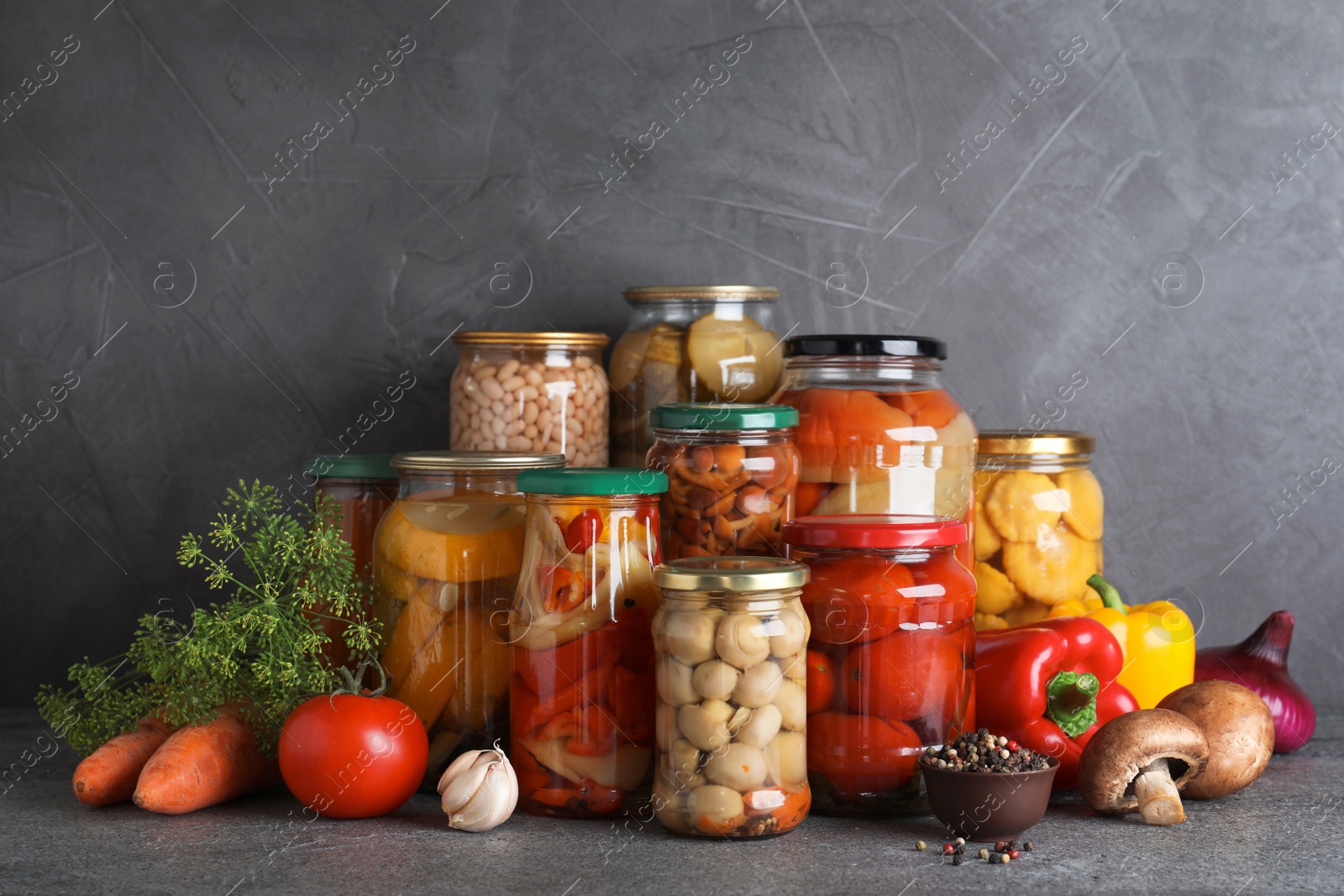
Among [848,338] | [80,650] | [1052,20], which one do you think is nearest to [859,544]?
[848,338]

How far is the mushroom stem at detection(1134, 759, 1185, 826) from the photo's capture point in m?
1.01

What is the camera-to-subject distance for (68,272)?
56.9 inches

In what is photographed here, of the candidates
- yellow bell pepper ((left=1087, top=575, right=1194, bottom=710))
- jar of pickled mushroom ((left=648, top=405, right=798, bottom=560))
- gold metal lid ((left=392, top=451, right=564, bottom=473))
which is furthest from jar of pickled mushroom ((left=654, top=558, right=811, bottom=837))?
yellow bell pepper ((left=1087, top=575, right=1194, bottom=710))

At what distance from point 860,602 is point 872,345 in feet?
0.89

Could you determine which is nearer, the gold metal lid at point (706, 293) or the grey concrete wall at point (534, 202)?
the gold metal lid at point (706, 293)

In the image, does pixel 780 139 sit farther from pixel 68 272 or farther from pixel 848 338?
pixel 68 272

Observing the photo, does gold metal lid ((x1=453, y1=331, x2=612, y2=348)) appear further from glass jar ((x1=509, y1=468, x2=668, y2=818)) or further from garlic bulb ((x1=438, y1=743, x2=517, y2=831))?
garlic bulb ((x1=438, y1=743, x2=517, y2=831))

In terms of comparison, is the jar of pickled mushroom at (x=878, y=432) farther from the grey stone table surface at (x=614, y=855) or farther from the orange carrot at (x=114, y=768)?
the orange carrot at (x=114, y=768)

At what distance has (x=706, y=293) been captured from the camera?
1.27 meters

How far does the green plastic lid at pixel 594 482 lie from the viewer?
994 millimetres

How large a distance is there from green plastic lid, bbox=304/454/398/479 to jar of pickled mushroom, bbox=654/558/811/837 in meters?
0.38

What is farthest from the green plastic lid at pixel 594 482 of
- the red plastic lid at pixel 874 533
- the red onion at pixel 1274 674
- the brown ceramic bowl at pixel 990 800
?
the red onion at pixel 1274 674

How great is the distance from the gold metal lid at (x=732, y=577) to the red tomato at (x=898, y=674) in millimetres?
102

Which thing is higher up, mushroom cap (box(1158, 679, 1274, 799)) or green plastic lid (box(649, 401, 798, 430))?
green plastic lid (box(649, 401, 798, 430))
